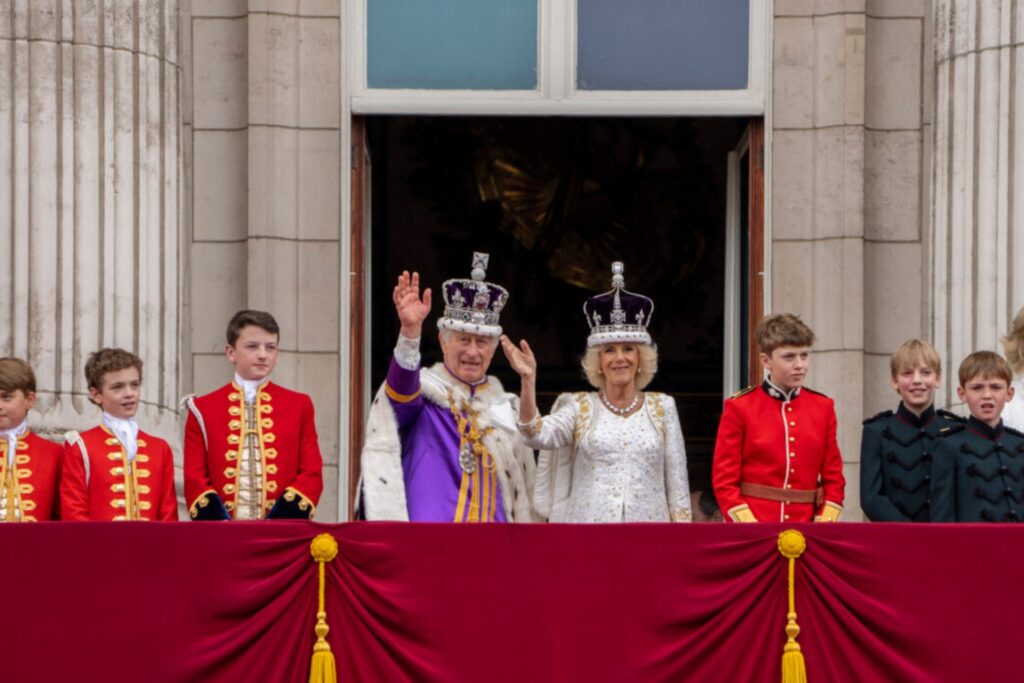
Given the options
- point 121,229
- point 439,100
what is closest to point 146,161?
point 121,229

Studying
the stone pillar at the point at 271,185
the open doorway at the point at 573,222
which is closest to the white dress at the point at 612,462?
the stone pillar at the point at 271,185

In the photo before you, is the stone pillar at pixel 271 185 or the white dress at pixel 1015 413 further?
the stone pillar at pixel 271 185

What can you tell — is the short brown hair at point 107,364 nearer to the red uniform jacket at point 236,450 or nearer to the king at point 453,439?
the red uniform jacket at point 236,450

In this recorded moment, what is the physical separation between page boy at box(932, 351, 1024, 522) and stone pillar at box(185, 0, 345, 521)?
406 cm

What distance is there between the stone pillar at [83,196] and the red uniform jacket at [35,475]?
2.08 meters

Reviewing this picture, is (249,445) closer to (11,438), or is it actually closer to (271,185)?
A: (11,438)

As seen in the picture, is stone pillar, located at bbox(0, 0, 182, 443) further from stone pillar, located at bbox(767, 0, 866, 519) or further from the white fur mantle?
stone pillar, located at bbox(767, 0, 866, 519)

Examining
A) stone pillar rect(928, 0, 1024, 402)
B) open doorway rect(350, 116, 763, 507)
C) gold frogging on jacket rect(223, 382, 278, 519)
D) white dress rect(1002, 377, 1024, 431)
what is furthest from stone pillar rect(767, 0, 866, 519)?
open doorway rect(350, 116, 763, 507)

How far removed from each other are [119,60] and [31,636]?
426 cm

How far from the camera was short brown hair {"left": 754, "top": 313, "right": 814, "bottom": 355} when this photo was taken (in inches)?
501

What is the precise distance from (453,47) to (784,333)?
3.75 metres

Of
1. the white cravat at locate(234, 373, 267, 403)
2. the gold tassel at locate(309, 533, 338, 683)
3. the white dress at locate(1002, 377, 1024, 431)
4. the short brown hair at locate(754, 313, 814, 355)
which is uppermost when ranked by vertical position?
the short brown hair at locate(754, 313, 814, 355)

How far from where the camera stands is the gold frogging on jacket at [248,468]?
12766 mm

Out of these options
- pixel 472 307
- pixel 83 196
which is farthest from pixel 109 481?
pixel 83 196
